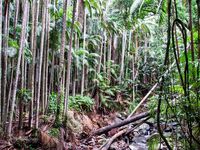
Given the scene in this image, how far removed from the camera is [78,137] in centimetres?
752

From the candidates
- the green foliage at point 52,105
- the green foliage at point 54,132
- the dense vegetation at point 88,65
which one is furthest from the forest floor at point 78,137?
the green foliage at point 52,105

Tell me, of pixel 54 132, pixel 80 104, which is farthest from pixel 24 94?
pixel 80 104

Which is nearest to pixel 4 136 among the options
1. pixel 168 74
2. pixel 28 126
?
pixel 28 126

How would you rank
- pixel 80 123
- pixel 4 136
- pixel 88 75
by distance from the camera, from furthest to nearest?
pixel 88 75, pixel 80 123, pixel 4 136

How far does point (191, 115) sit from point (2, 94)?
4.68 m

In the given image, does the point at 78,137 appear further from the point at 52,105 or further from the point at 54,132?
the point at 52,105

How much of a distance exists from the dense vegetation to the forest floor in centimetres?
17

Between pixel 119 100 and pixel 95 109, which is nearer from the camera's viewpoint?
pixel 95 109

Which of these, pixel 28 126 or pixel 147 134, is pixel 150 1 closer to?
pixel 28 126

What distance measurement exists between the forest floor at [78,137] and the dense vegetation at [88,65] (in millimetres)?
173

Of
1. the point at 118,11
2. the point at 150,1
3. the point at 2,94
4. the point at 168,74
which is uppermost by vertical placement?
the point at 118,11

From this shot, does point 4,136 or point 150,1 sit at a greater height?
point 150,1

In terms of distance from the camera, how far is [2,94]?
6.48 m

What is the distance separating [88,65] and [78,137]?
13.5ft
